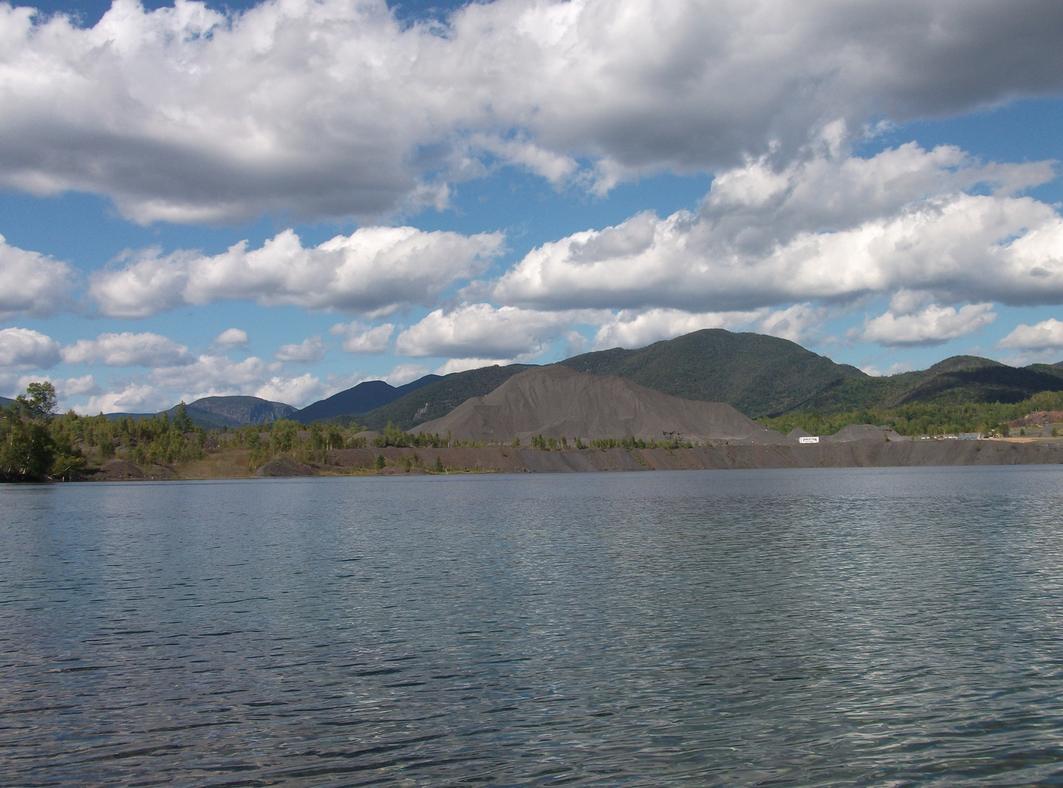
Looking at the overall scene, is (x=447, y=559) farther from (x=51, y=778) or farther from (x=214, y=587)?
(x=51, y=778)

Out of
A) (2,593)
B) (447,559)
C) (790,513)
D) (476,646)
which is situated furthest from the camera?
(790,513)

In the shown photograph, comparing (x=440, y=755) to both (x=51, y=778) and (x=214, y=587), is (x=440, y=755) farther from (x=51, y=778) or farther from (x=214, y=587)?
(x=214, y=587)

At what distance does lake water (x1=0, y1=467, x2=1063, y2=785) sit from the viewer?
2302 centimetres

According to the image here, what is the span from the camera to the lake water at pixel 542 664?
23016 millimetres

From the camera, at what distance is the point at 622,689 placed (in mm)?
29359

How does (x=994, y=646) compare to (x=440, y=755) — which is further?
(x=994, y=646)

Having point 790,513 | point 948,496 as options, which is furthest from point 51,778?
point 948,496

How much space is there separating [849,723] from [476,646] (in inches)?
615

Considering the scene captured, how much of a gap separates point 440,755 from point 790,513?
94776mm

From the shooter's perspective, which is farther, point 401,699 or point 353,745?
point 401,699

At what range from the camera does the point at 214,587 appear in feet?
180

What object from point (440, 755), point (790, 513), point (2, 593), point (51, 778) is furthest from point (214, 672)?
point (790, 513)

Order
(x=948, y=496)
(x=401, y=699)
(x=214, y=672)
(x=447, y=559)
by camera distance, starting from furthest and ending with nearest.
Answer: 1. (x=948, y=496)
2. (x=447, y=559)
3. (x=214, y=672)
4. (x=401, y=699)

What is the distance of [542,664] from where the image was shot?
33000mm
